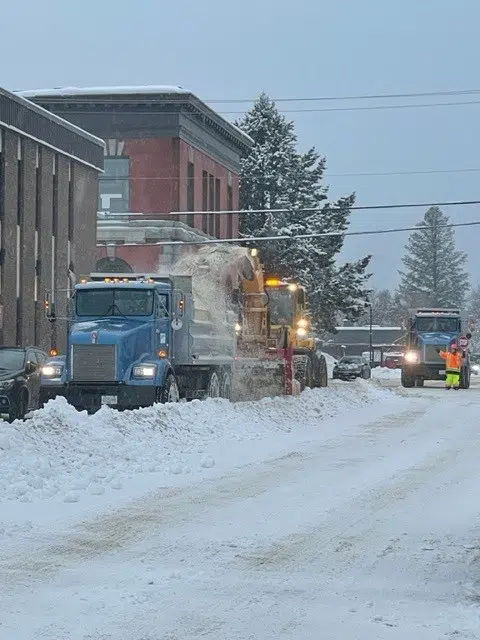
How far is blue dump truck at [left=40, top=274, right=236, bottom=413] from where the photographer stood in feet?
80.5

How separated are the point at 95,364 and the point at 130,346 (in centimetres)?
76

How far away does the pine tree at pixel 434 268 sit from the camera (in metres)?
142

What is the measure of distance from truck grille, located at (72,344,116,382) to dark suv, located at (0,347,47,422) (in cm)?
164

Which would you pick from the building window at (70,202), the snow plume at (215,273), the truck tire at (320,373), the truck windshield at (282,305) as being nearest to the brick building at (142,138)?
the building window at (70,202)

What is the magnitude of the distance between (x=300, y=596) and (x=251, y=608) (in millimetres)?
500

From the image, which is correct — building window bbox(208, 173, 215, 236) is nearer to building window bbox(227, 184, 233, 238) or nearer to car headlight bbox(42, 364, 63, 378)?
building window bbox(227, 184, 233, 238)

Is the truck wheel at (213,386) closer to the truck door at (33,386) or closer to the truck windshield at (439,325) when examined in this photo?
the truck door at (33,386)

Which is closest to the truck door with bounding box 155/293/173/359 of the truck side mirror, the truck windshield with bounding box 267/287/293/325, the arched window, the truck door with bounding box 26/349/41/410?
the truck side mirror

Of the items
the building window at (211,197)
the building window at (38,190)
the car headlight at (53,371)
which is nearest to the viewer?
the car headlight at (53,371)

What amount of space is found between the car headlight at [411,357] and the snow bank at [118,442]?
26739 millimetres

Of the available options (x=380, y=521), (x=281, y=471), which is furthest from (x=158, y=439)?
(x=380, y=521)

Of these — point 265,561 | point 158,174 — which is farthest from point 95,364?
point 158,174

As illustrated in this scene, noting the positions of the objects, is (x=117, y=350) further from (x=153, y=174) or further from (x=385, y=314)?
(x=385, y=314)

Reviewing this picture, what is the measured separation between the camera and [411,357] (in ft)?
169
